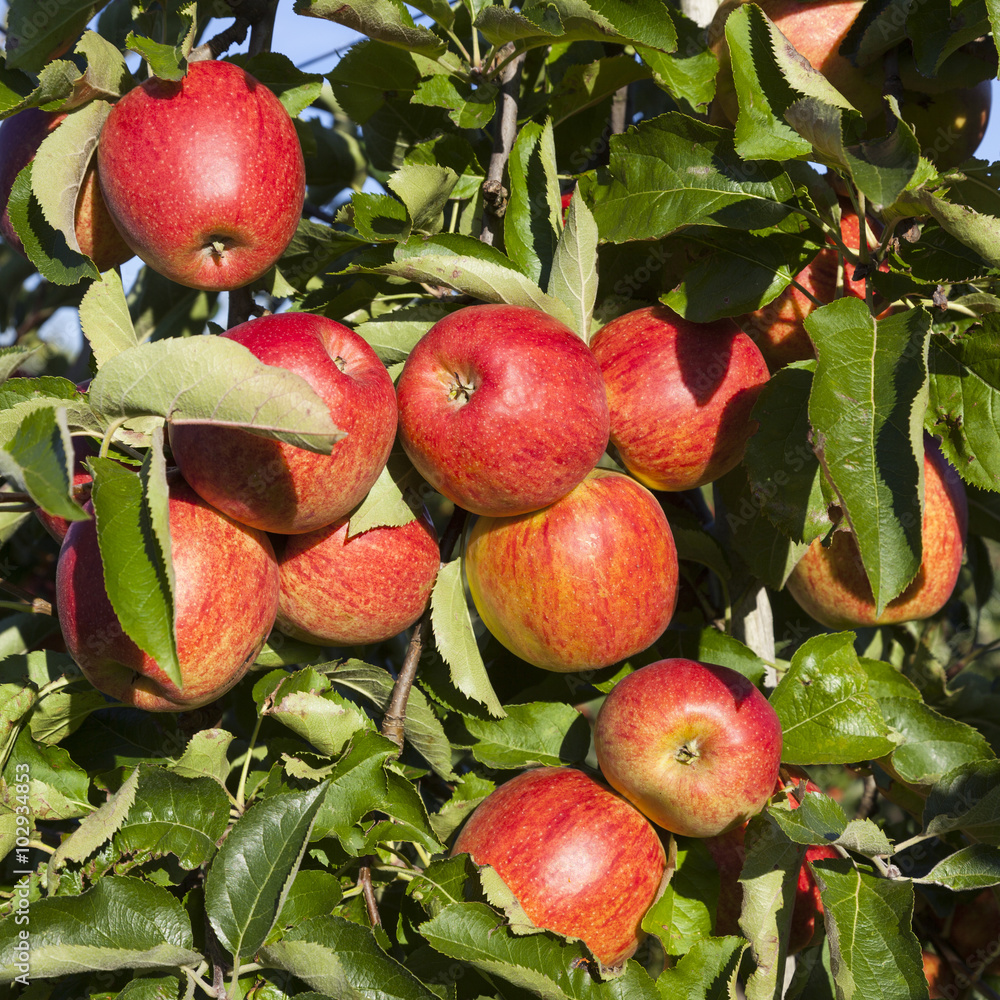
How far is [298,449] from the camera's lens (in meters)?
1.34

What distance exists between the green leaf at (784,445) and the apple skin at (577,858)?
69 centimetres

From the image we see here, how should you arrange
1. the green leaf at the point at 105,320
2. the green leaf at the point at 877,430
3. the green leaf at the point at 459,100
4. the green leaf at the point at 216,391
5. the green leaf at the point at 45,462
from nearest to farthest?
the green leaf at the point at 45,462 → the green leaf at the point at 216,391 → the green leaf at the point at 877,430 → the green leaf at the point at 105,320 → the green leaf at the point at 459,100

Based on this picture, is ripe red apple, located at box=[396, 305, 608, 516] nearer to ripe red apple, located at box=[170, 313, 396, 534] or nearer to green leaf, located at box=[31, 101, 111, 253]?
ripe red apple, located at box=[170, 313, 396, 534]

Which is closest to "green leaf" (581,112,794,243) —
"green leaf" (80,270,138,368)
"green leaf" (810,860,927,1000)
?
"green leaf" (80,270,138,368)

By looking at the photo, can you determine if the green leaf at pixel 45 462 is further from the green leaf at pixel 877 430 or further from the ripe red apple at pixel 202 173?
the green leaf at pixel 877 430

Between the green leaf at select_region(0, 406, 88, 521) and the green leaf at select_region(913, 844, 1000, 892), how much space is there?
5.02 feet

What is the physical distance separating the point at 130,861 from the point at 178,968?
21 centimetres

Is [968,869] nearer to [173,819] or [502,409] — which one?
[502,409]

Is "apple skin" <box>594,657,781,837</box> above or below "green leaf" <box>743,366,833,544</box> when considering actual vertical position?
below

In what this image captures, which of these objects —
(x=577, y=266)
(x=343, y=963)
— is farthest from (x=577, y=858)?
(x=577, y=266)

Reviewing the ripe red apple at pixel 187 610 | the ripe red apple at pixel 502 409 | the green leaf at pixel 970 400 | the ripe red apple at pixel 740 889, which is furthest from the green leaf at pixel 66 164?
the ripe red apple at pixel 740 889

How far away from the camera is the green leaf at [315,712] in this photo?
5.13 feet

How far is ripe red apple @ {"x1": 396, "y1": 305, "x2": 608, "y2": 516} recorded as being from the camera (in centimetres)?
143

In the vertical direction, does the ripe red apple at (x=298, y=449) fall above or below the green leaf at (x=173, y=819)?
above
